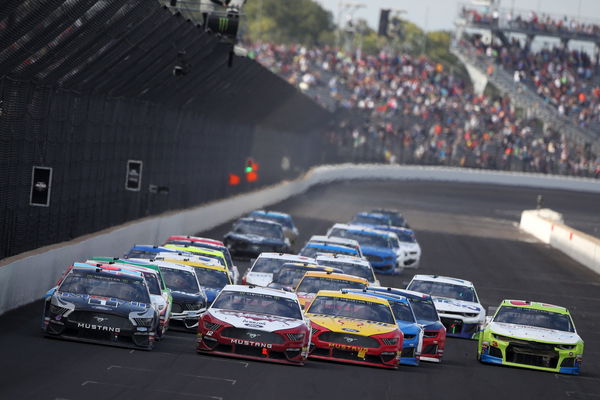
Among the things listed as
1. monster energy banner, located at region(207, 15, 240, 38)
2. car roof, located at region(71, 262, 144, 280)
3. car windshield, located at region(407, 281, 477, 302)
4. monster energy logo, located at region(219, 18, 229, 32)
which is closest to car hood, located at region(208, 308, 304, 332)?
car roof, located at region(71, 262, 144, 280)

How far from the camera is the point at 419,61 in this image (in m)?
108

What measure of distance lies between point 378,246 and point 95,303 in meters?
20.8

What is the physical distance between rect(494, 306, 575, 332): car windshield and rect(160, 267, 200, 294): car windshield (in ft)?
17.7

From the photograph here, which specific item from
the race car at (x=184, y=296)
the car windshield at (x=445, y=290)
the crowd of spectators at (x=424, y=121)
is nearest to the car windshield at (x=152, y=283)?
the race car at (x=184, y=296)

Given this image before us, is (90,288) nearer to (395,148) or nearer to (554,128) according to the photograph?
(395,148)

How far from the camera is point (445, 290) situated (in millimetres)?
27672

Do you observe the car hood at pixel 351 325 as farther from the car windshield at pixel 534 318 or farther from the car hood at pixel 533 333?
the car windshield at pixel 534 318

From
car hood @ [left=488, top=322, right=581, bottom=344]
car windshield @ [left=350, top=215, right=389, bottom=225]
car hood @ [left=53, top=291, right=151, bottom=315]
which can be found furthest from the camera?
car windshield @ [left=350, top=215, right=389, bottom=225]

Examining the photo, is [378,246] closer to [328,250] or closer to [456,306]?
[328,250]

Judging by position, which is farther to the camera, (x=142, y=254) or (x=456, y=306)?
(x=456, y=306)

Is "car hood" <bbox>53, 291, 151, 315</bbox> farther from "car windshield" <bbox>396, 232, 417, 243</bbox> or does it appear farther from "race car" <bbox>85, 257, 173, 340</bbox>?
"car windshield" <bbox>396, 232, 417, 243</bbox>

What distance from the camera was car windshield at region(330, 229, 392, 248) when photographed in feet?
127

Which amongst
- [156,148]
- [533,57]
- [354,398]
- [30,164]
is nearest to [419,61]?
[533,57]

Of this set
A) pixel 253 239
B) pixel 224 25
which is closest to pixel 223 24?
pixel 224 25
